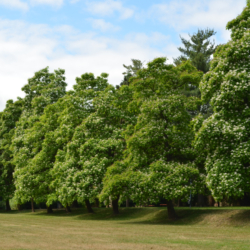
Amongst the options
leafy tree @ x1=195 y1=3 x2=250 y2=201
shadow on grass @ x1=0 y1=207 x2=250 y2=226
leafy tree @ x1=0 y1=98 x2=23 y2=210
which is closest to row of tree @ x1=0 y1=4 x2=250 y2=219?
leafy tree @ x1=195 y1=3 x2=250 y2=201

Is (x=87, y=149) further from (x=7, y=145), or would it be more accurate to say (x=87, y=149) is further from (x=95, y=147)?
(x=7, y=145)

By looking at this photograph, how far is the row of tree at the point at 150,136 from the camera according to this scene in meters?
21.4

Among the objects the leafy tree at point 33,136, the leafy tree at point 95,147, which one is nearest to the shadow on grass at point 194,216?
the leafy tree at point 95,147

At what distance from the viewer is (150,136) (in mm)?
27469

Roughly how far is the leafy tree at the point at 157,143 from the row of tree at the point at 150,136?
8 centimetres

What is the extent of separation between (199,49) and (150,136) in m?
30.2

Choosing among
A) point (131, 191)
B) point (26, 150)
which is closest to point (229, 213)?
point (131, 191)

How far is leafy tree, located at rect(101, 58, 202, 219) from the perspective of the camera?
25797mm

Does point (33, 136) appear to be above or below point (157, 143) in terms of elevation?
above

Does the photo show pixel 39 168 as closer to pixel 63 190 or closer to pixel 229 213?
pixel 63 190

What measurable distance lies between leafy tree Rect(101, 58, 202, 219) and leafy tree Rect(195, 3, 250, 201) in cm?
404

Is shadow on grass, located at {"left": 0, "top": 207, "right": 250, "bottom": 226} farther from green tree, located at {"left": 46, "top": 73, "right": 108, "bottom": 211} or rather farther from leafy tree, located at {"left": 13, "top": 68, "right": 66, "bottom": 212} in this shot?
leafy tree, located at {"left": 13, "top": 68, "right": 66, "bottom": 212}

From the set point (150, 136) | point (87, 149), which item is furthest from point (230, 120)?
point (87, 149)

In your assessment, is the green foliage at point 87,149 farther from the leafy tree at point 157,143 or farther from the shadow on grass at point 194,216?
the shadow on grass at point 194,216
